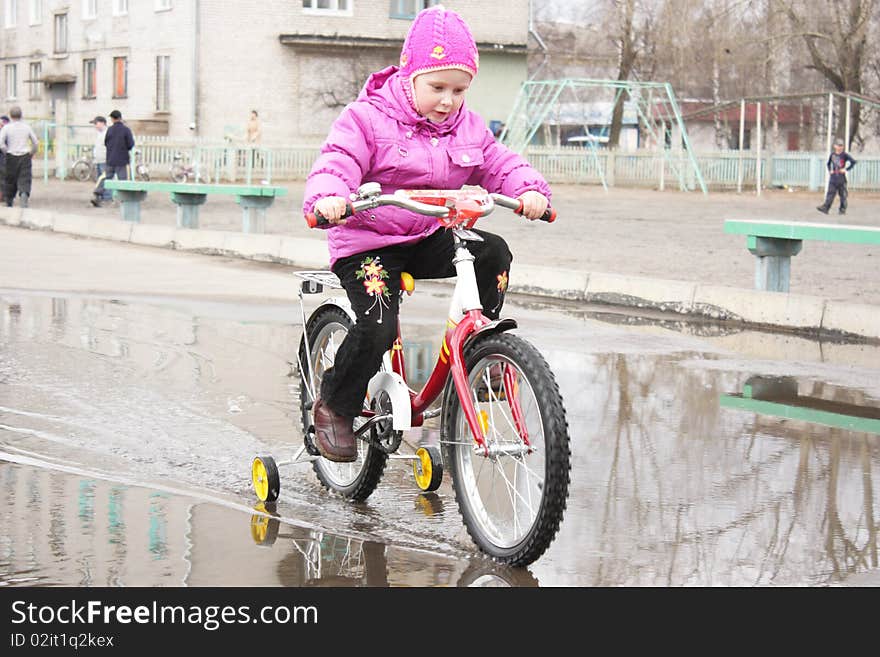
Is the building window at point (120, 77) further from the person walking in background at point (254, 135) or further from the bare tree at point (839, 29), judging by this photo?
the bare tree at point (839, 29)

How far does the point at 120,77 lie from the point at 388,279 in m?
44.5

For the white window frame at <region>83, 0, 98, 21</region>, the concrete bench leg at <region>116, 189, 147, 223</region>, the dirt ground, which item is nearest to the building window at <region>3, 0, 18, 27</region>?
the white window frame at <region>83, 0, 98, 21</region>

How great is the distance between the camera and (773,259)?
11758 mm

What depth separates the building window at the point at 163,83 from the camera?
4494 cm

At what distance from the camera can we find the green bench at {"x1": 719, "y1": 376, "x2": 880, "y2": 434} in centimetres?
729

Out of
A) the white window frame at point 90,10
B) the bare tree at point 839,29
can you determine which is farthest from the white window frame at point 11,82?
the bare tree at point 839,29

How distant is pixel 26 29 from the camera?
5409cm

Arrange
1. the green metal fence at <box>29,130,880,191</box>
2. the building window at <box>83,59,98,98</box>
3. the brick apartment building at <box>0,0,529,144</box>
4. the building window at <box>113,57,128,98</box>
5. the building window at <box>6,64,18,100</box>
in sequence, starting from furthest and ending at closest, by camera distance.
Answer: the building window at <box>6,64,18,100</box> → the building window at <box>83,59,98,98</box> → the building window at <box>113,57,128,98</box> → the brick apartment building at <box>0,0,529,144</box> → the green metal fence at <box>29,130,880,191</box>

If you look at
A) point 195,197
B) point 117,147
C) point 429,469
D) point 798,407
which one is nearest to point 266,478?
point 429,469

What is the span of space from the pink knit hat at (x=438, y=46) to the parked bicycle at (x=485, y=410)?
0.44m

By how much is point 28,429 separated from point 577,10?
57224mm

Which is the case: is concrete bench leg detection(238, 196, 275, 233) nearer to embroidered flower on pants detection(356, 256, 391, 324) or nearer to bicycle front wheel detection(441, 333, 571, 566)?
embroidered flower on pants detection(356, 256, 391, 324)

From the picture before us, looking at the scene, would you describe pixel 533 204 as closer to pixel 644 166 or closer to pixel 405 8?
pixel 644 166

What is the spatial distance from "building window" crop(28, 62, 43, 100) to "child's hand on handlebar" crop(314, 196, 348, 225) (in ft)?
164
